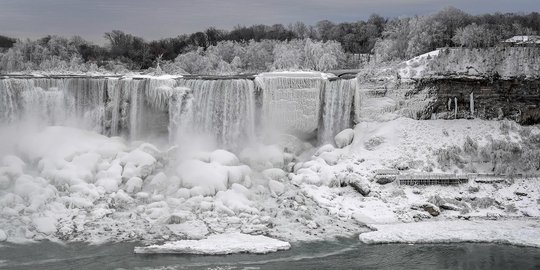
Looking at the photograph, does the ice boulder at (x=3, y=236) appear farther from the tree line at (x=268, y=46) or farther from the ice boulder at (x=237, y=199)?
the tree line at (x=268, y=46)

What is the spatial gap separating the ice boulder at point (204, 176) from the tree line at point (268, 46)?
1382cm

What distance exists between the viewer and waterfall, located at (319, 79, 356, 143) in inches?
1127

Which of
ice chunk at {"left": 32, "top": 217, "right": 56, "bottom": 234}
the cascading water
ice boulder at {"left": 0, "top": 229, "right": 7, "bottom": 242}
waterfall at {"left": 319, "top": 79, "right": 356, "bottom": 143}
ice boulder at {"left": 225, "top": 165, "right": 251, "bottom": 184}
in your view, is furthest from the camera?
waterfall at {"left": 319, "top": 79, "right": 356, "bottom": 143}

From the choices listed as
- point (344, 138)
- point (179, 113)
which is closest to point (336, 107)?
point (344, 138)

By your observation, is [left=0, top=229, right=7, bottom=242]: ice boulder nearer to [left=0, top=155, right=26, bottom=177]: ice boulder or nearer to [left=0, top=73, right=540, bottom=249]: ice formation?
[left=0, top=73, right=540, bottom=249]: ice formation

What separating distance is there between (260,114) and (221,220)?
8.20 metres

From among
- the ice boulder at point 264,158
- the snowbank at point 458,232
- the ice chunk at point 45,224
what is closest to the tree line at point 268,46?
the ice boulder at point 264,158

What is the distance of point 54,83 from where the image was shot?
28.9 meters

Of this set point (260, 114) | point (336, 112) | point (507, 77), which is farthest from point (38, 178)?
point (507, 77)

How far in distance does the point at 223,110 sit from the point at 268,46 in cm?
2130

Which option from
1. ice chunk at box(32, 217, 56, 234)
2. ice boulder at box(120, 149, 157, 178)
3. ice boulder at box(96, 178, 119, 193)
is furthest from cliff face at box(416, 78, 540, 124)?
ice chunk at box(32, 217, 56, 234)

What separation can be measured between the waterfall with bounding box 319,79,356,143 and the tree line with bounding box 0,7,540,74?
9087mm

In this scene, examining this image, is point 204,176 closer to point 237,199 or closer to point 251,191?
point 237,199

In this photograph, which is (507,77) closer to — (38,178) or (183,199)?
(183,199)
